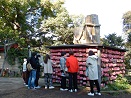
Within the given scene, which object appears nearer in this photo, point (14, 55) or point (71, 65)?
point (71, 65)

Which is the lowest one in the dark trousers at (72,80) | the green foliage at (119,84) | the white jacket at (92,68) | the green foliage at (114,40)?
the green foliage at (119,84)

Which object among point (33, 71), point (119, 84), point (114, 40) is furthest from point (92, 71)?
point (114, 40)

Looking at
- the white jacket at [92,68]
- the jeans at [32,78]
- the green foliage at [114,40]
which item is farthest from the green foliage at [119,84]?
the green foliage at [114,40]

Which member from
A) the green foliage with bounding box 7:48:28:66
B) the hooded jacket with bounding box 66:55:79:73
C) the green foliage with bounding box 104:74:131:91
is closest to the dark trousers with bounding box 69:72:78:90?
the hooded jacket with bounding box 66:55:79:73

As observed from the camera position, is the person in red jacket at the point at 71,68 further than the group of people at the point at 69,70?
Yes

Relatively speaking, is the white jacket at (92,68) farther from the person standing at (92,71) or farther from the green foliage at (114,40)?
the green foliage at (114,40)

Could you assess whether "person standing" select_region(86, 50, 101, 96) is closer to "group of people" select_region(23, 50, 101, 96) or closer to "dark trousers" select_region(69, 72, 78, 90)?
"group of people" select_region(23, 50, 101, 96)

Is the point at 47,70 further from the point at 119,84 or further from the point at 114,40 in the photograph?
the point at 114,40

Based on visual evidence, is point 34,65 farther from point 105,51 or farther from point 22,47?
point 22,47

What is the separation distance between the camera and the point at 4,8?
25562 mm

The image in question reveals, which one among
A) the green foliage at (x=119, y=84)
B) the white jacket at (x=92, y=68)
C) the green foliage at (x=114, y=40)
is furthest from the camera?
the green foliage at (x=114, y=40)

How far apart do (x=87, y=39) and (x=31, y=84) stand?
14.9 ft

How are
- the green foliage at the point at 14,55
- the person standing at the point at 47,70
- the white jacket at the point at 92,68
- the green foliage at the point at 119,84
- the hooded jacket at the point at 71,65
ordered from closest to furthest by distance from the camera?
the white jacket at the point at 92,68 < the hooded jacket at the point at 71,65 < the person standing at the point at 47,70 < the green foliage at the point at 119,84 < the green foliage at the point at 14,55

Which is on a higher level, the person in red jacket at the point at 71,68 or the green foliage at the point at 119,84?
the person in red jacket at the point at 71,68
